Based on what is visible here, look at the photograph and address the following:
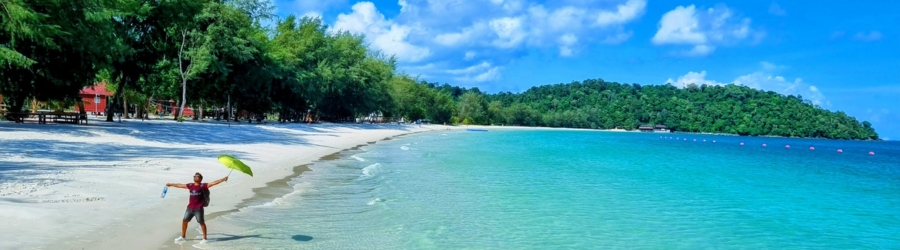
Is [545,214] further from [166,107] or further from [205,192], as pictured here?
[166,107]

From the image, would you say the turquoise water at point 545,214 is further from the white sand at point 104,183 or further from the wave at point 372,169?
the white sand at point 104,183

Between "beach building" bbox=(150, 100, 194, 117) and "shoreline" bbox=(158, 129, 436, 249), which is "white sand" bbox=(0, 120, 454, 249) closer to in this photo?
"shoreline" bbox=(158, 129, 436, 249)

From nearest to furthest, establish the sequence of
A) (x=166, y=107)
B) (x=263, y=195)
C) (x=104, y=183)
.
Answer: (x=104, y=183) → (x=263, y=195) → (x=166, y=107)

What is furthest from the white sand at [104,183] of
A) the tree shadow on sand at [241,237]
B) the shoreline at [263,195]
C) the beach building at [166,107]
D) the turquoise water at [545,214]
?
the beach building at [166,107]

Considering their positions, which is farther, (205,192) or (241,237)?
(241,237)

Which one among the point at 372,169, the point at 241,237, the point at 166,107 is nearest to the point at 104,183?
the point at 241,237

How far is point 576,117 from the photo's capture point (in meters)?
197

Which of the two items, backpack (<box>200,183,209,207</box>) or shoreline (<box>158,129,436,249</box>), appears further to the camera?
shoreline (<box>158,129,436,249</box>)

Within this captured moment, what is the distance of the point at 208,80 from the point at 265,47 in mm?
5178

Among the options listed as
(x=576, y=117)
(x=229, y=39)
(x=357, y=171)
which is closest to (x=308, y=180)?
(x=357, y=171)

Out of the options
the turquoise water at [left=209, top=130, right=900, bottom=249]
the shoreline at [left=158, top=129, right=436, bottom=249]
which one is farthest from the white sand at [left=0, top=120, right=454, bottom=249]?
the turquoise water at [left=209, top=130, right=900, bottom=249]

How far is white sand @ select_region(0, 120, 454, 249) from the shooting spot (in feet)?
32.9

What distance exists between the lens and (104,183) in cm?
1454

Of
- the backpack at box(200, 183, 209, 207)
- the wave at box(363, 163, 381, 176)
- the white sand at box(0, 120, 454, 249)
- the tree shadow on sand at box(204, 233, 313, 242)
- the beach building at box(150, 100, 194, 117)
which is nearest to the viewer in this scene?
the white sand at box(0, 120, 454, 249)
